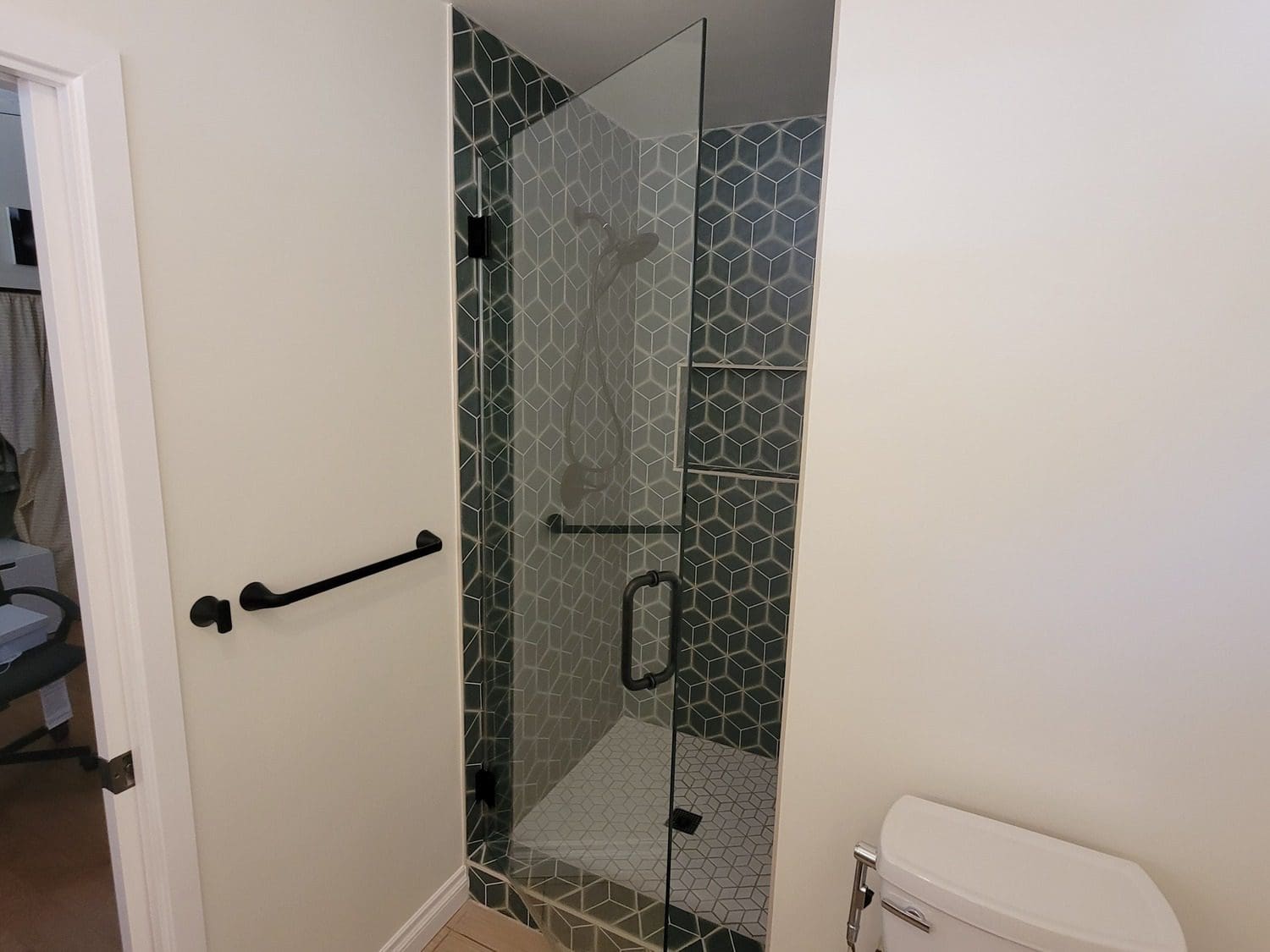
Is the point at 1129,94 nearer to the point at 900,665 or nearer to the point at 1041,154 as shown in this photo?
the point at 1041,154

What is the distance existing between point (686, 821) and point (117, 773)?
1687mm

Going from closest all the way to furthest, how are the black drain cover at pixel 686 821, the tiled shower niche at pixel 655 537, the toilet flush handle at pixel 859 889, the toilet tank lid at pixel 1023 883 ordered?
the toilet tank lid at pixel 1023 883, the toilet flush handle at pixel 859 889, the tiled shower niche at pixel 655 537, the black drain cover at pixel 686 821

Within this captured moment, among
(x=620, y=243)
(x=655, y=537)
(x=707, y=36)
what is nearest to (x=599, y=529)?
(x=655, y=537)

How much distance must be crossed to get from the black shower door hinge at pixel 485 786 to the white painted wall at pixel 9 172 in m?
1.60

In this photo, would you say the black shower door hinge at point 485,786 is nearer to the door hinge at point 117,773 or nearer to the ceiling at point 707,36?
the door hinge at point 117,773

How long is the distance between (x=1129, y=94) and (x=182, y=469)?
63.4 inches

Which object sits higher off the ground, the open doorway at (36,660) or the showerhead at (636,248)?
the showerhead at (636,248)

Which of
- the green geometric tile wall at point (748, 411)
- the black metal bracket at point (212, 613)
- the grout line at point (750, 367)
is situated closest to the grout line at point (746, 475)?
the green geometric tile wall at point (748, 411)

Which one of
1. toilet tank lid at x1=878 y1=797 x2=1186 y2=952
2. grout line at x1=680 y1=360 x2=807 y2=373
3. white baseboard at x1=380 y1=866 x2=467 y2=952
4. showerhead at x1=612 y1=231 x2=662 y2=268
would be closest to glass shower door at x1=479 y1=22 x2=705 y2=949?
showerhead at x1=612 y1=231 x2=662 y2=268

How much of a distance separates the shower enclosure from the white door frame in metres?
0.84

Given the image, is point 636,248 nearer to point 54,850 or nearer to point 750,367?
point 750,367

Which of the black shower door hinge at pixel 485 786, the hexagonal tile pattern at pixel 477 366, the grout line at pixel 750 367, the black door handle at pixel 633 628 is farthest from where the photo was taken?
the grout line at pixel 750 367

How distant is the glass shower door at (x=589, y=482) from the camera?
4.35ft

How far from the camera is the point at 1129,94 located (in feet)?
2.94
